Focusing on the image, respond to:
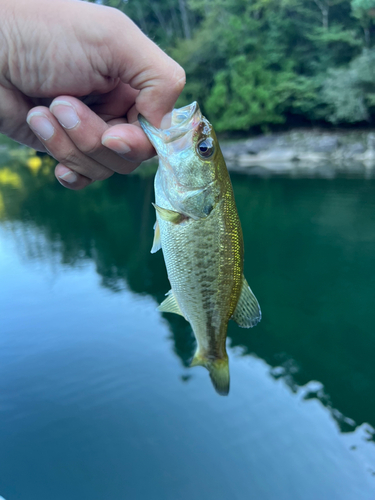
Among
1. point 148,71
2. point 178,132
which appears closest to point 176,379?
point 178,132

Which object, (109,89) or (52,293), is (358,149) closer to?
(52,293)

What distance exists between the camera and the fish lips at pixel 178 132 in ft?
6.02

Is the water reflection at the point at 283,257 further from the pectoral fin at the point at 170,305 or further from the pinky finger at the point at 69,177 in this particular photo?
the pinky finger at the point at 69,177

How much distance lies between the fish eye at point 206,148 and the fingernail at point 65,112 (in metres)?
0.62

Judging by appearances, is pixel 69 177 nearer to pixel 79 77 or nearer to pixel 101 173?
pixel 101 173

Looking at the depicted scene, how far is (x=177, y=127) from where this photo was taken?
6.06 ft

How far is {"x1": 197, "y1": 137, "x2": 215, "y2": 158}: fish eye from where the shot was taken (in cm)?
185

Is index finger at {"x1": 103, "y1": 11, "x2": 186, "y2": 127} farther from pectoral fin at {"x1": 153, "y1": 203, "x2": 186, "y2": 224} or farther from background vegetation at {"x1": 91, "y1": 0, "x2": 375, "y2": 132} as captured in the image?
background vegetation at {"x1": 91, "y1": 0, "x2": 375, "y2": 132}

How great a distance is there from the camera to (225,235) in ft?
6.31

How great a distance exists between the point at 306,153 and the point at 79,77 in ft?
83.3

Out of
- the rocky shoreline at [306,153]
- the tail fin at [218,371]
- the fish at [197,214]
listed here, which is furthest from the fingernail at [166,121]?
the rocky shoreline at [306,153]

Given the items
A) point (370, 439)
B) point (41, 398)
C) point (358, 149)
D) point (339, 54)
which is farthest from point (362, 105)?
point (41, 398)

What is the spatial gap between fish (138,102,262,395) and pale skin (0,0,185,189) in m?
0.15

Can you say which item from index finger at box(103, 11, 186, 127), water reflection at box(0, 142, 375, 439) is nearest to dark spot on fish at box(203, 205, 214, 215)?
index finger at box(103, 11, 186, 127)
